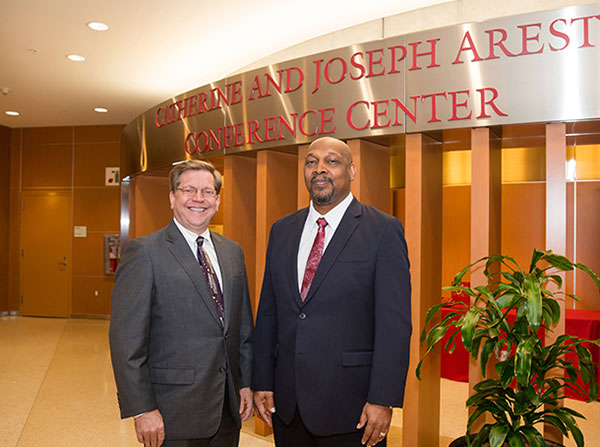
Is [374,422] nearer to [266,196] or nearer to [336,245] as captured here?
[336,245]

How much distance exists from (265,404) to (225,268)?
56cm

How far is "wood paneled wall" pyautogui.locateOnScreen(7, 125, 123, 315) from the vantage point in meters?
9.09

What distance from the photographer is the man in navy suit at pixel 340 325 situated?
186 centimetres

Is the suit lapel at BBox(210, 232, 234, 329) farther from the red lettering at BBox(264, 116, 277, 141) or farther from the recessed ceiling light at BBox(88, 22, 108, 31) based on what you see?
the recessed ceiling light at BBox(88, 22, 108, 31)

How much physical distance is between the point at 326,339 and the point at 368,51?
6.99 feet

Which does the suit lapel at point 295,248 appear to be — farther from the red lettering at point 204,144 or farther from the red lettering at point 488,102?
the red lettering at point 204,144

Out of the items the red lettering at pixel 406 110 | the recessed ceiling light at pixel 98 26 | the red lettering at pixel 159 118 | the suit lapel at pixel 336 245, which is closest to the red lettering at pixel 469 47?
the red lettering at pixel 406 110

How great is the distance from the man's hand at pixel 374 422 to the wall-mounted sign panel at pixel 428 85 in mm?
1837

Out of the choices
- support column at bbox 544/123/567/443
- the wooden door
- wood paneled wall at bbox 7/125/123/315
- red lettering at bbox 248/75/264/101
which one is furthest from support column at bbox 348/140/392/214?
the wooden door

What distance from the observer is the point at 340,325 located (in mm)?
1906

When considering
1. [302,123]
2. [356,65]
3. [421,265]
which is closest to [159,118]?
[302,123]

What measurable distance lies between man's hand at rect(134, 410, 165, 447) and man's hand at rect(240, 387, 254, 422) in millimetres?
375

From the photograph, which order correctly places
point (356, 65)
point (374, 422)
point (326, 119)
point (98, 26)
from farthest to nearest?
point (98, 26) → point (326, 119) → point (356, 65) → point (374, 422)

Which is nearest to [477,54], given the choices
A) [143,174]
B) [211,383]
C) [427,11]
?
[427,11]
